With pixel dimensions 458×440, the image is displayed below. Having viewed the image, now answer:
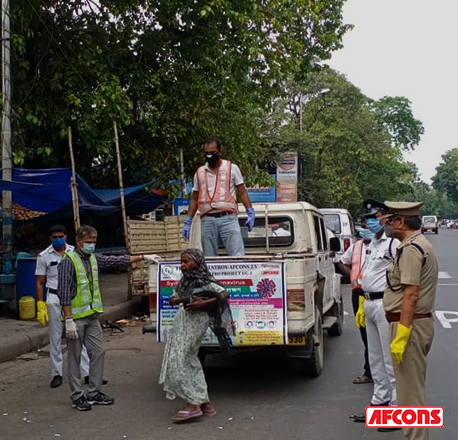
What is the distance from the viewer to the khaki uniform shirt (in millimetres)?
4004

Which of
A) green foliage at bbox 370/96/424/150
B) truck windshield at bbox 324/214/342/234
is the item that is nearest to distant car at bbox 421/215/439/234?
green foliage at bbox 370/96/424/150

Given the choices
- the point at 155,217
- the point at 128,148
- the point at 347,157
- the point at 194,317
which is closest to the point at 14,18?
the point at 128,148

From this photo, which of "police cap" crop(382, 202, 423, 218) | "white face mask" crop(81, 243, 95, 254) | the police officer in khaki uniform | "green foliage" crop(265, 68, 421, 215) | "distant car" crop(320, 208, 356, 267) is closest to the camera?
the police officer in khaki uniform

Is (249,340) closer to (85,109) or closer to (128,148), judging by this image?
(85,109)

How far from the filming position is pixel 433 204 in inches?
5413

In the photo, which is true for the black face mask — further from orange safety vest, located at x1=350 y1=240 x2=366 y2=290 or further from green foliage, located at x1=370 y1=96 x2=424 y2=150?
green foliage, located at x1=370 y1=96 x2=424 y2=150

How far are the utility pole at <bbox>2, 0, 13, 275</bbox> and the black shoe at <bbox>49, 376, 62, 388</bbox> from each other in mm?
4570

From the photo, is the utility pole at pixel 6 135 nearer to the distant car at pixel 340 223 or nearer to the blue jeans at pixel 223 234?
the blue jeans at pixel 223 234

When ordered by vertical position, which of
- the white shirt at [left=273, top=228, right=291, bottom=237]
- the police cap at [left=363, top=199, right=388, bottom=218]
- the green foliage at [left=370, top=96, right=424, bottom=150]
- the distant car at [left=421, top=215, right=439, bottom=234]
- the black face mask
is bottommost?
the distant car at [left=421, top=215, right=439, bottom=234]

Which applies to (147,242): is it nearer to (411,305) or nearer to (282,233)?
(282,233)

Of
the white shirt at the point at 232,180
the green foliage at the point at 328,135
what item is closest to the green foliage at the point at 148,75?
the white shirt at the point at 232,180

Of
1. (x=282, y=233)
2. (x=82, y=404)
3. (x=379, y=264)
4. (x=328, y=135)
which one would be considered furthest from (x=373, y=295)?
(x=328, y=135)

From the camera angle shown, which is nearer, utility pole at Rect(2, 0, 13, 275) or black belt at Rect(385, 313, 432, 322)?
black belt at Rect(385, 313, 432, 322)

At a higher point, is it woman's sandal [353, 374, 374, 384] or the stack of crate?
the stack of crate
